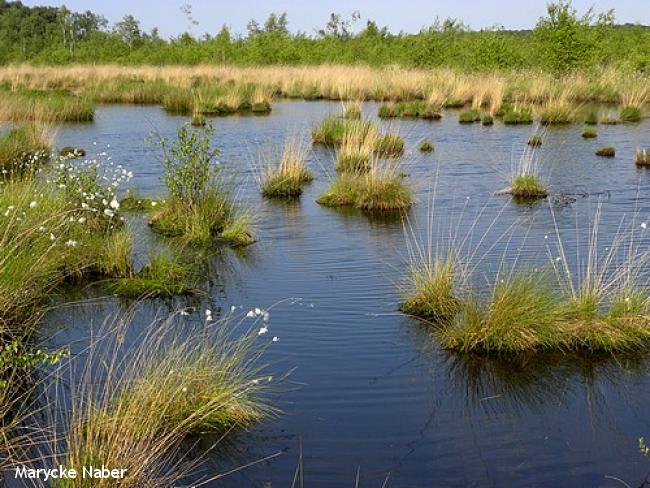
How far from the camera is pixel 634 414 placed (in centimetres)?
546

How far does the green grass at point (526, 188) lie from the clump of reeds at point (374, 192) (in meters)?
1.96

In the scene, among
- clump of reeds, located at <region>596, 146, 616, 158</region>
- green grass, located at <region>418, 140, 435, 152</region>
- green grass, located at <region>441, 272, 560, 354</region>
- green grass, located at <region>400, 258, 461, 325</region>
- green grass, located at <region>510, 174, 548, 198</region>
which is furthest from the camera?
green grass, located at <region>418, 140, 435, 152</region>

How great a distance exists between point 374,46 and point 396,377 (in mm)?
47078

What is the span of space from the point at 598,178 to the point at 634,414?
9.92 meters

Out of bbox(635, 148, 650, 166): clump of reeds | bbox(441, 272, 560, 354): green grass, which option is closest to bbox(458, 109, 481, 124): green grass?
bbox(635, 148, 650, 166): clump of reeds

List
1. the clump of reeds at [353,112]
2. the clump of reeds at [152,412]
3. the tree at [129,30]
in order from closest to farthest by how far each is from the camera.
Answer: the clump of reeds at [152,412] → the clump of reeds at [353,112] → the tree at [129,30]

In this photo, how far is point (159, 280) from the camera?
8.01 meters

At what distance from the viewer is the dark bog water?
4789mm

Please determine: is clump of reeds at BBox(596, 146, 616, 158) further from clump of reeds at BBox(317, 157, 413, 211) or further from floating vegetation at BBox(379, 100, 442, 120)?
floating vegetation at BBox(379, 100, 442, 120)

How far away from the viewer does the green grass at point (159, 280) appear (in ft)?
25.9

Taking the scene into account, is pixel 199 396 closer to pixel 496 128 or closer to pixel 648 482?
pixel 648 482

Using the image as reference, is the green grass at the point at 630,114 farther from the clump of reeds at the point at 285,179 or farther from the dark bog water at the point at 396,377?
the clump of reeds at the point at 285,179

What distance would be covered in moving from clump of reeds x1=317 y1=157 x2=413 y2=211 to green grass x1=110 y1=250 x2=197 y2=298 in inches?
176

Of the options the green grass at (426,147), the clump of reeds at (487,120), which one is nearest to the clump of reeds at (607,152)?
the green grass at (426,147)
